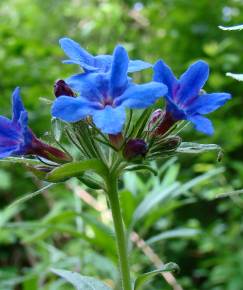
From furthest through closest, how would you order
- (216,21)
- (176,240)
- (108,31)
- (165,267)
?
(108,31)
(216,21)
(176,240)
(165,267)

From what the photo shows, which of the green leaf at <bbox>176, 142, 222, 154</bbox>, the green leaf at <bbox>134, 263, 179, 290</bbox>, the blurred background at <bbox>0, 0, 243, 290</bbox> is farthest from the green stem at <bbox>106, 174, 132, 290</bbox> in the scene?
the blurred background at <bbox>0, 0, 243, 290</bbox>

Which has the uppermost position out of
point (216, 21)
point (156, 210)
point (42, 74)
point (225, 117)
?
point (216, 21)

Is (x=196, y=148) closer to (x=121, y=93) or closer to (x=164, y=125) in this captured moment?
(x=164, y=125)

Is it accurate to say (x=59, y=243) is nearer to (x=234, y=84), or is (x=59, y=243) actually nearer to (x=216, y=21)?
(x=234, y=84)

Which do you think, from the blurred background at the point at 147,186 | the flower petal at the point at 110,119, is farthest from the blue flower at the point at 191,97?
the blurred background at the point at 147,186

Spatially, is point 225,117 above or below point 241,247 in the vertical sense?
above

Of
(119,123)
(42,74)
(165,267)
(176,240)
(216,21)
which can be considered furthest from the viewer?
(216,21)

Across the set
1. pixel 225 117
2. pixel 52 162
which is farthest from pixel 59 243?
pixel 52 162

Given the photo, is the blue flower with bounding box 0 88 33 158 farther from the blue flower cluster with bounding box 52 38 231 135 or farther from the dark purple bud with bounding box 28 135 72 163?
the blue flower cluster with bounding box 52 38 231 135
